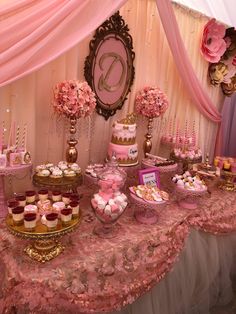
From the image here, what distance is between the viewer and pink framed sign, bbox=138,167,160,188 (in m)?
1.95

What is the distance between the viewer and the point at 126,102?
2385 millimetres

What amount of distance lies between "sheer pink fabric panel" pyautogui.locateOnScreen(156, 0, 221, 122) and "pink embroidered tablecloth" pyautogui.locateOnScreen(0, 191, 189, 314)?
127 cm

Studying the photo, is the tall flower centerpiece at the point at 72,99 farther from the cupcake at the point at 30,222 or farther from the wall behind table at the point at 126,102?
the cupcake at the point at 30,222

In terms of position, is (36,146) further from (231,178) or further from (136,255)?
(231,178)

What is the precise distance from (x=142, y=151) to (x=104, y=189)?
3.64ft

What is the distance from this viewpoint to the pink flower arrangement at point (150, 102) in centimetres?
226

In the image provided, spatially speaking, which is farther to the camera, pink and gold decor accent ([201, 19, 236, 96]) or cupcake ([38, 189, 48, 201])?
pink and gold decor accent ([201, 19, 236, 96])

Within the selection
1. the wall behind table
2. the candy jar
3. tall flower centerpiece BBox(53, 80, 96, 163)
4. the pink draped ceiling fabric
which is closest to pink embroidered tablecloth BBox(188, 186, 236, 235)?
the candy jar

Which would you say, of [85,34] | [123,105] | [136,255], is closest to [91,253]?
[136,255]

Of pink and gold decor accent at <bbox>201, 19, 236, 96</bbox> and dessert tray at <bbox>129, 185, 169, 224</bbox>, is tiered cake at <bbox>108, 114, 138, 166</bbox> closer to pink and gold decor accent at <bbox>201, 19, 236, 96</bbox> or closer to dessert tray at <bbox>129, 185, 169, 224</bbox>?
dessert tray at <bbox>129, 185, 169, 224</bbox>

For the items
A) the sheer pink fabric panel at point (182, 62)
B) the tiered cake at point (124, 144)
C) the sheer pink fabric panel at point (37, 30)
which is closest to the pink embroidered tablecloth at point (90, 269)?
the tiered cake at point (124, 144)

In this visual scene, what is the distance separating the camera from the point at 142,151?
8.60 ft

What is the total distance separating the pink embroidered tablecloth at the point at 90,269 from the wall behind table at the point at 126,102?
621mm

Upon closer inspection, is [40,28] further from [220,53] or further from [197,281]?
[220,53]
